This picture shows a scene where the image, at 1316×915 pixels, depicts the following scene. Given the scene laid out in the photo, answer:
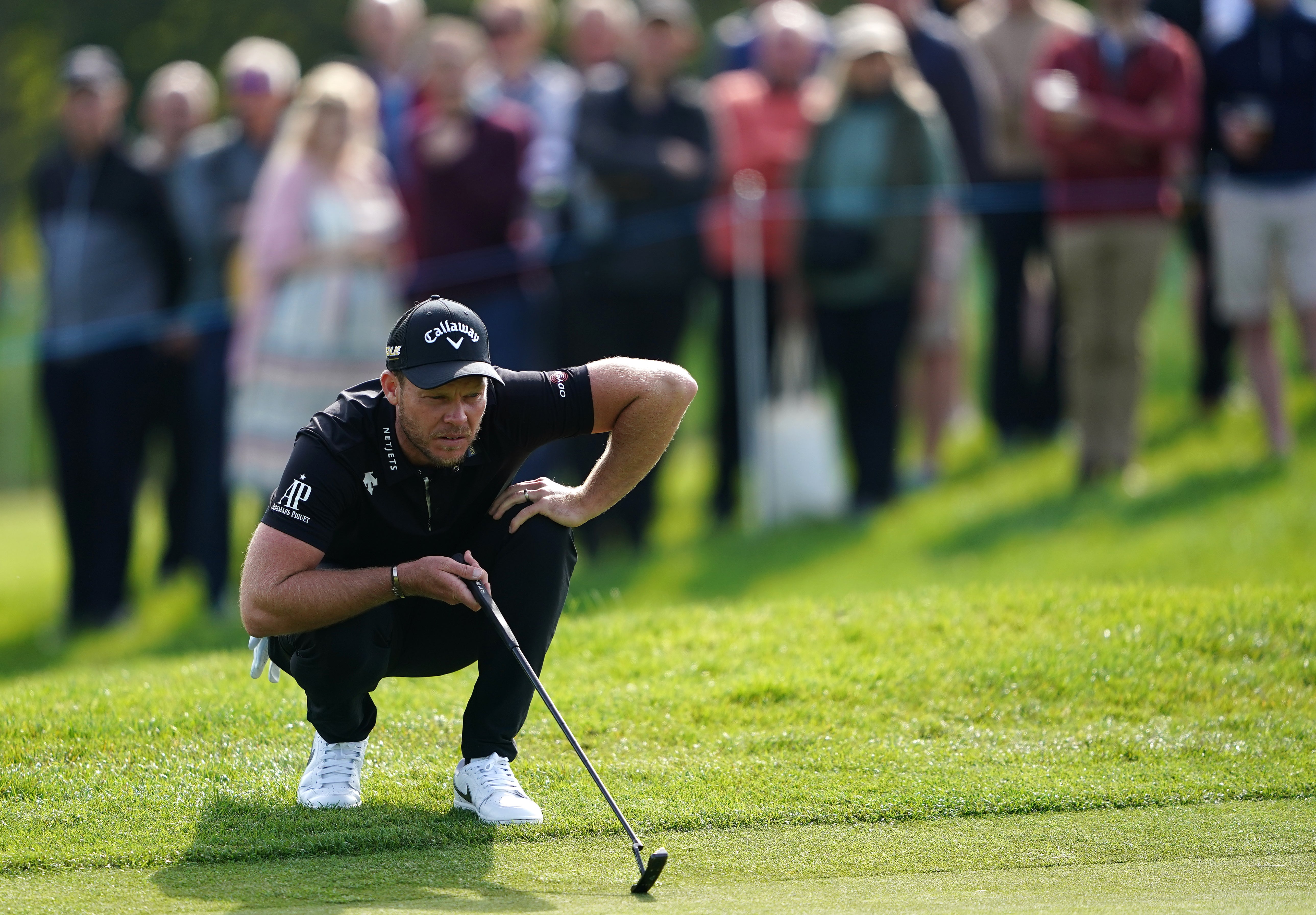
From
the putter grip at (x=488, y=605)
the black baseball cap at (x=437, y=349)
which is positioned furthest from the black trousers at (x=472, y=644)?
the black baseball cap at (x=437, y=349)

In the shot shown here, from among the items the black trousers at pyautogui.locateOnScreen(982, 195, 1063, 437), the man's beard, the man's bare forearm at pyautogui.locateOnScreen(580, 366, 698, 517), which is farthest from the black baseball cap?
the black trousers at pyautogui.locateOnScreen(982, 195, 1063, 437)

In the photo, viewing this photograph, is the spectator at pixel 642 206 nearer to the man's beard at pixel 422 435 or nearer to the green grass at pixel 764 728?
the green grass at pixel 764 728

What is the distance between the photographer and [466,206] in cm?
1110

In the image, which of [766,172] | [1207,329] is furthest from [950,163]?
[1207,329]

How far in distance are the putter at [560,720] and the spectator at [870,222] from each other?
18.9 ft

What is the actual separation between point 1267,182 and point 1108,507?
2.08 meters

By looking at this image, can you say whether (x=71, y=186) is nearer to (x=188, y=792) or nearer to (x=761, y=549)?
(x=761, y=549)

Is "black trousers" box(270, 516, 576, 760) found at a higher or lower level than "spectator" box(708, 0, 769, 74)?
lower

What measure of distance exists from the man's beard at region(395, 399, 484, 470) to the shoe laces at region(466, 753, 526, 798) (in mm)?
966

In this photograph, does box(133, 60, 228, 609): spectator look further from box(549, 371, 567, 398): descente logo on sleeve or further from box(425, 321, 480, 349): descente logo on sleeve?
box(425, 321, 480, 349): descente logo on sleeve

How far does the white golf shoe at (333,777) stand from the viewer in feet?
19.3

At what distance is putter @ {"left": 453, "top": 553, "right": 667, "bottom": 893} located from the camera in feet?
16.4

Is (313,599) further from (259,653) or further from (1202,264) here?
(1202,264)

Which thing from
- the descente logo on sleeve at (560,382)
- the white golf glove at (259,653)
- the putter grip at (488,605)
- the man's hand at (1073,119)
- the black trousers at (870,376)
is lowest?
the black trousers at (870,376)
